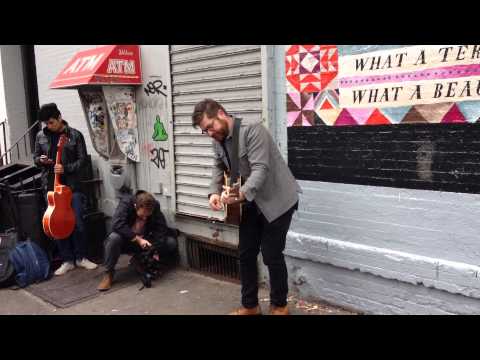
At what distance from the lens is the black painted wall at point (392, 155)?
10.5ft

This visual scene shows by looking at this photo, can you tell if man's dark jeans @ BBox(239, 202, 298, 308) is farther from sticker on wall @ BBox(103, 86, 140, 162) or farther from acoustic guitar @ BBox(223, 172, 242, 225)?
sticker on wall @ BBox(103, 86, 140, 162)

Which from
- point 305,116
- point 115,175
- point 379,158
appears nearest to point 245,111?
point 305,116

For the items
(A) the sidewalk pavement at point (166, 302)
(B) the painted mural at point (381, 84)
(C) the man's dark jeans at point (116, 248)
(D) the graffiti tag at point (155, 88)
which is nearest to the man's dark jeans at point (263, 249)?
(A) the sidewalk pavement at point (166, 302)

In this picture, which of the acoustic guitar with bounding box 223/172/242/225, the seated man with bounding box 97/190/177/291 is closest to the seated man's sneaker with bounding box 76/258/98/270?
the seated man with bounding box 97/190/177/291

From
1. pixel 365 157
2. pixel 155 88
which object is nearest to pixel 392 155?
pixel 365 157

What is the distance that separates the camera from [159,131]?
5594mm

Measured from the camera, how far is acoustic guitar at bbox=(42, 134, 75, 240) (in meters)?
5.13

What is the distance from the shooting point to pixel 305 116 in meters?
4.09

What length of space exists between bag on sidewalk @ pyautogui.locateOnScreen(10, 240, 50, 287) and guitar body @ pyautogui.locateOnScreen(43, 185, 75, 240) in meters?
0.39

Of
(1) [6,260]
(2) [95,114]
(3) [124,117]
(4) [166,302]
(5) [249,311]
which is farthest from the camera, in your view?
(2) [95,114]

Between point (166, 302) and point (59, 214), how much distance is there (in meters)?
1.62

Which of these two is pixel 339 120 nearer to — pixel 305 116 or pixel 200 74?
pixel 305 116

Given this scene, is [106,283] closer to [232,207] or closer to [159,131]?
[159,131]

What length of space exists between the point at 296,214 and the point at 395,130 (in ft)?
3.99
